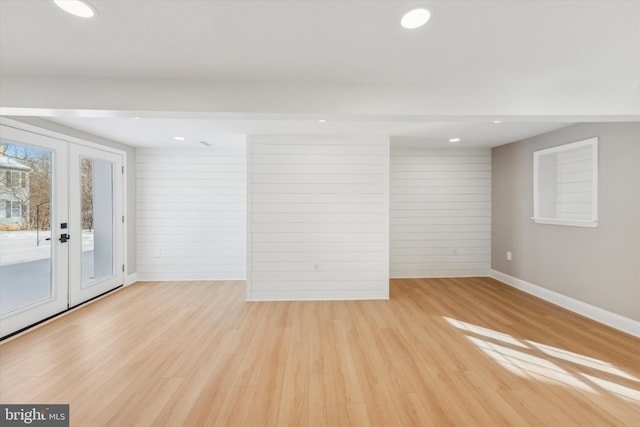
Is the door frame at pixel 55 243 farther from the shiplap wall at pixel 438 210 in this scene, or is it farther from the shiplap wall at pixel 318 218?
the shiplap wall at pixel 438 210

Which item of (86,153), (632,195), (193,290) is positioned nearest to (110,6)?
(86,153)

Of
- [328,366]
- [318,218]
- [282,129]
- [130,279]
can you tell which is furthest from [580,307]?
[130,279]

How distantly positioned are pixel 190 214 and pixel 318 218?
254 centimetres

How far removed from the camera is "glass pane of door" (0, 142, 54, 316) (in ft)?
9.41

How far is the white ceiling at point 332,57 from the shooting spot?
1424mm

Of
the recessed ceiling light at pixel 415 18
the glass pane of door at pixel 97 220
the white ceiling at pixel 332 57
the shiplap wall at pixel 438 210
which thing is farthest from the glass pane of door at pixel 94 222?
the shiplap wall at pixel 438 210

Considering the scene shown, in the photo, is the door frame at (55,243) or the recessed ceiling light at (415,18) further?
the door frame at (55,243)

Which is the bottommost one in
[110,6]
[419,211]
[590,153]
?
[419,211]

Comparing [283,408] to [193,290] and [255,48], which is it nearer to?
[255,48]

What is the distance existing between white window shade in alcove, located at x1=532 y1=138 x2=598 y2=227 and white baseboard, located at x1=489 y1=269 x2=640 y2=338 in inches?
39.6

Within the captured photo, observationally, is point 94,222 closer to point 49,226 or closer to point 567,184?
point 49,226

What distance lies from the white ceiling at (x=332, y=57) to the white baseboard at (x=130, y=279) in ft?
11.0

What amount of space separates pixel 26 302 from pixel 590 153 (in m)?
7.03

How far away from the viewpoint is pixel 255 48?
1736 mm
